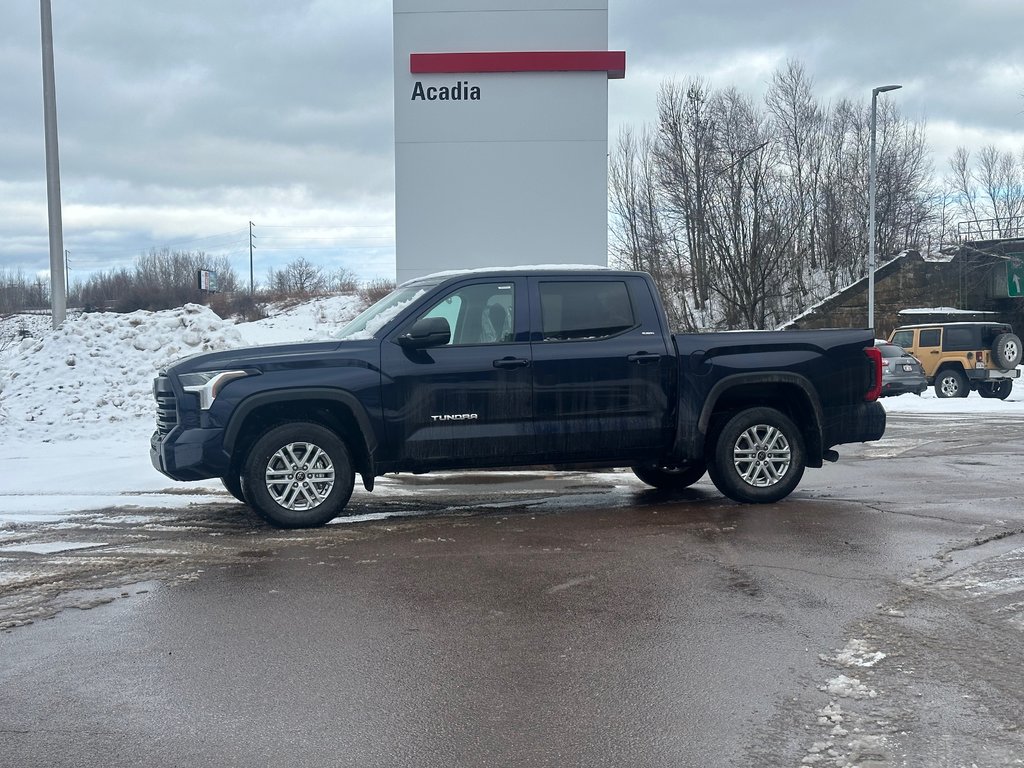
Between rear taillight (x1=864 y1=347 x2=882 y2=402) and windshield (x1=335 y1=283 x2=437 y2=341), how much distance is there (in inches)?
153

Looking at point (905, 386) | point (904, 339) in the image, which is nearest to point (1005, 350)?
point (904, 339)

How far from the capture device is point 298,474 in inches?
301

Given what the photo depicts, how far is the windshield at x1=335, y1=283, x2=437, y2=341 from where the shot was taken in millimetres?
8078

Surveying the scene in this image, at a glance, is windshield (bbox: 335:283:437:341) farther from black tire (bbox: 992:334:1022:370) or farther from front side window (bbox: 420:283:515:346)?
black tire (bbox: 992:334:1022:370)

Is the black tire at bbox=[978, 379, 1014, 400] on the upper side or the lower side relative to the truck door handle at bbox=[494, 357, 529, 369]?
lower

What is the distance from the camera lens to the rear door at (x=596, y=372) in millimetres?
8047

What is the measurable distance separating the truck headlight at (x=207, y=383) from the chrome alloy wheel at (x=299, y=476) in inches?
25.4

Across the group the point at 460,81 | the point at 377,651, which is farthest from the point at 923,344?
the point at 377,651

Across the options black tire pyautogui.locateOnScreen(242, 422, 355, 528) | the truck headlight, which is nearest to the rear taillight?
black tire pyautogui.locateOnScreen(242, 422, 355, 528)

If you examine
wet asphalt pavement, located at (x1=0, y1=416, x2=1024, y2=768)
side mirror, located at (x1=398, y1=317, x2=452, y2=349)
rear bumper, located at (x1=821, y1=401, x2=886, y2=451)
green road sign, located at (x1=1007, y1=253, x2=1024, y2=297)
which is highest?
green road sign, located at (x1=1007, y1=253, x2=1024, y2=297)

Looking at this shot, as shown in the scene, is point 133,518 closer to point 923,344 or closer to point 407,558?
point 407,558

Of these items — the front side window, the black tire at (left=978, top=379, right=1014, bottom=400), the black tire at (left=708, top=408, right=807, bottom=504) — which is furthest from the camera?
the black tire at (left=978, top=379, right=1014, bottom=400)

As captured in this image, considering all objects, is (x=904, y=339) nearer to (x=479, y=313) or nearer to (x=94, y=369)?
(x=94, y=369)

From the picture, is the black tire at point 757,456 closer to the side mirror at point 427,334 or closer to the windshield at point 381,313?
the side mirror at point 427,334
